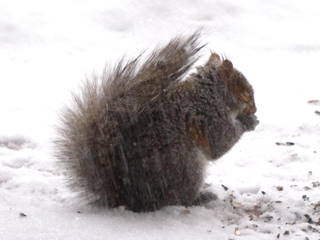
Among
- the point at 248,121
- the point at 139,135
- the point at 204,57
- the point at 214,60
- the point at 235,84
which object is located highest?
the point at 204,57

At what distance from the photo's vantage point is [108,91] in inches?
136

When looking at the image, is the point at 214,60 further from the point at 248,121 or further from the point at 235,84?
the point at 248,121

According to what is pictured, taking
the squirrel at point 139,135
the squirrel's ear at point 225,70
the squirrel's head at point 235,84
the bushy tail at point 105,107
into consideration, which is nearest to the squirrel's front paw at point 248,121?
the squirrel's head at point 235,84

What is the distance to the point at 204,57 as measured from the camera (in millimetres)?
6438

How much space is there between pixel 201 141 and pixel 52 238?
111cm

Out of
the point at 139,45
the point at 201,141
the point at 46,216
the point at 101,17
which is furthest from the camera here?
the point at 101,17

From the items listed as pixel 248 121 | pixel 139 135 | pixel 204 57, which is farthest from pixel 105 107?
pixel 204 57

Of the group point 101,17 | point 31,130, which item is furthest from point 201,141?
point 101,17

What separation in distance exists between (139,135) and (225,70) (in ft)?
2.99

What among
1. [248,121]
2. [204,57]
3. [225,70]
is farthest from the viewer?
[204,57]

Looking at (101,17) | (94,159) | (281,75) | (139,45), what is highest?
(101,17)

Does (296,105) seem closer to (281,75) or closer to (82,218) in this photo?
(281,75)

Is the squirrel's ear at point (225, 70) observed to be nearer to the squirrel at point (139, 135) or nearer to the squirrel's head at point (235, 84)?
the squirrel's head at point (235, 84)

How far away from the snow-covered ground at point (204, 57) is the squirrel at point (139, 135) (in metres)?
0.14
